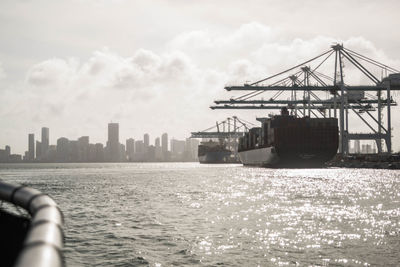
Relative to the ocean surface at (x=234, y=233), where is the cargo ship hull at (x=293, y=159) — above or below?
above

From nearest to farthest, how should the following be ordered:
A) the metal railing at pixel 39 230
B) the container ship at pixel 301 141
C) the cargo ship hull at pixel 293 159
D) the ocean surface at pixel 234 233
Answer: the metal railing at pixel 39 230
the ocean surface at pixel 234 233
the container ship at pixel 301 141
the cargo ship hull at pixel 293 159

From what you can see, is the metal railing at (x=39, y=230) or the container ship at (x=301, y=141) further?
the container ship at (x=301, y=141)

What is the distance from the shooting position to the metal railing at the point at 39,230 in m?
2.93

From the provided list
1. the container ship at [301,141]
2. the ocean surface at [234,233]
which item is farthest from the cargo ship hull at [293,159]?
the ocean surface at [234,233]

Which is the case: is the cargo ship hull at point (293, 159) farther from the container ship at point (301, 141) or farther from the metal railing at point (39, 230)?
the metal railing at point (39, 230)

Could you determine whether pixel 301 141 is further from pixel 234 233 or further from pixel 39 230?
pixel 39 230

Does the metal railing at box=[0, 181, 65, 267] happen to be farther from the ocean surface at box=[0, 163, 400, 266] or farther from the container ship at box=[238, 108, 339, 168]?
the container ship at box=[238, 108, 339, 168]

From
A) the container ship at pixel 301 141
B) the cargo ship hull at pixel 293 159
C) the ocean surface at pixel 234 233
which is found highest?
the container ship at pixel 301 141

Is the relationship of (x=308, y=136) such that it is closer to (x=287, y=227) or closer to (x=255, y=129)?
(x=255, y=129)

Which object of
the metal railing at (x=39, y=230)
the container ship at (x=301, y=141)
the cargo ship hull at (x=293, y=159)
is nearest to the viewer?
the metal railing at (x=39, y=230)

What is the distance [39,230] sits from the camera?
12.3 feet

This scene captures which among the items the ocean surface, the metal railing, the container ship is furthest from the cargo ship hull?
the metal railing

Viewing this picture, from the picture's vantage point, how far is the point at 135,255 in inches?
663

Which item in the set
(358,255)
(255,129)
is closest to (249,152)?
(255,129)
